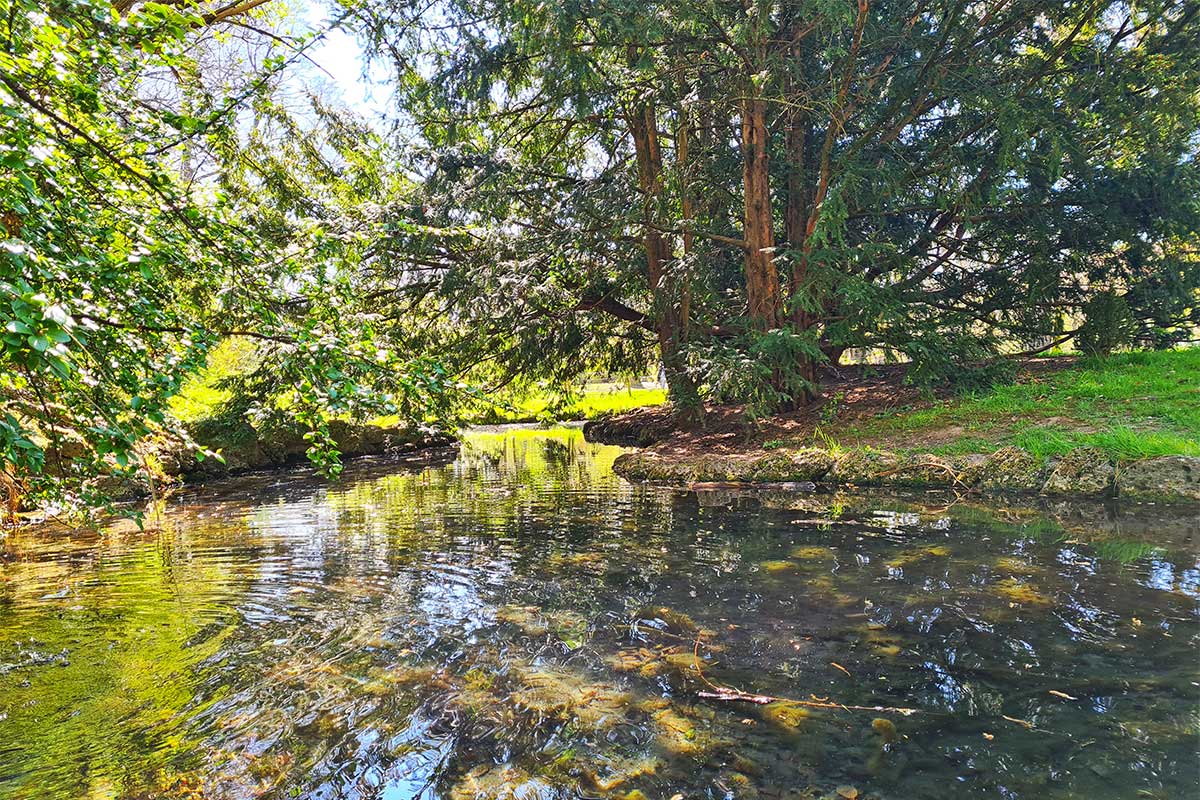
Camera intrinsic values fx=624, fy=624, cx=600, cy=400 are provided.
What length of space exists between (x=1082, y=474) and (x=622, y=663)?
6902mm

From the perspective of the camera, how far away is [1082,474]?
295 inches

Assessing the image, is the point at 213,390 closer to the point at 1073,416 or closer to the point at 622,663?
the point at 622,663

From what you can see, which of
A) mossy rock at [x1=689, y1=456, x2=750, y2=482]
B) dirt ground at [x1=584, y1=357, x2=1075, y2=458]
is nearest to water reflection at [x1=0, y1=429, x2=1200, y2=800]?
mossy rock at [x1=689, y1=456, x2=750, y2=482]

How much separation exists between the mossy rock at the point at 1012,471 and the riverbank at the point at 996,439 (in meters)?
0.01

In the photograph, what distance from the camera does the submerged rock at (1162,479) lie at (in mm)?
6758

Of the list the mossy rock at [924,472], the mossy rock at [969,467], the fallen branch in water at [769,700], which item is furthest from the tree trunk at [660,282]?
the fallen branch in water at [769,700]

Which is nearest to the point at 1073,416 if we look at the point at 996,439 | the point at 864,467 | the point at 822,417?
the point at 996,439

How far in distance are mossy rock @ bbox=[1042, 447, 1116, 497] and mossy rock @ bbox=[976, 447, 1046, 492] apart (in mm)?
135

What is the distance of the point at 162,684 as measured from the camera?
342 cm

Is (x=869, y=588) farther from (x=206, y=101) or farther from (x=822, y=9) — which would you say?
(x=822, y=9)

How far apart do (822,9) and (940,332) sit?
5682mm

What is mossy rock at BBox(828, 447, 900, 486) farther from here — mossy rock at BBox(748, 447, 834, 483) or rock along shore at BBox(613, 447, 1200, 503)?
mossy rock at BBox(748, 447, 834, 483)

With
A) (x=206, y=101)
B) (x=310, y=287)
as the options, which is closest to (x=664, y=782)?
(x=310, y=287)

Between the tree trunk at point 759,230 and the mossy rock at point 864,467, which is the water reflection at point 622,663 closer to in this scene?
the mossy rock at point 864,467
